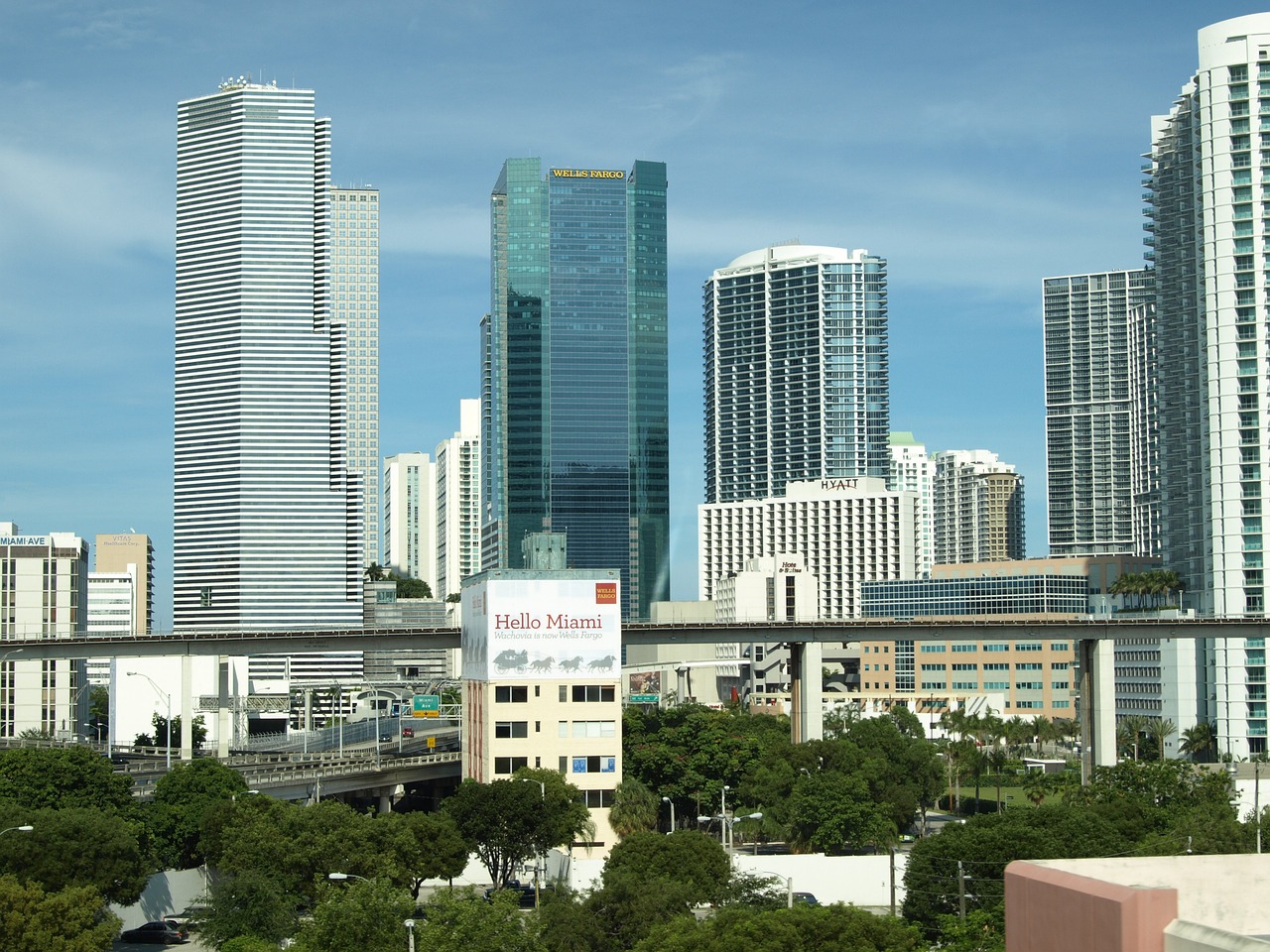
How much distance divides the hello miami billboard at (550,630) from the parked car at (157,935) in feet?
124

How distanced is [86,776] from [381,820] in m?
26.8

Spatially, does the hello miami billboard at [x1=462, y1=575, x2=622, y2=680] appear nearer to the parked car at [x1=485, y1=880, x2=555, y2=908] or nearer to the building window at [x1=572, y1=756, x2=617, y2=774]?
the building window at [x1=572, y1=756, x2=617, y2=774]

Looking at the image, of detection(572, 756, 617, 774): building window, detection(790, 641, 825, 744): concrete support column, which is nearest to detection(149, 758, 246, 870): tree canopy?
detection(572, 756, 617, 774): building window

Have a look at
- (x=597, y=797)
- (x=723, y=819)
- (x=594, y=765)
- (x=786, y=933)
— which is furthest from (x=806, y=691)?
(x=786, y=933)

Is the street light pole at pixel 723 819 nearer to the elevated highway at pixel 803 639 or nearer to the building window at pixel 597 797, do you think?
the building window at pixel 597 797

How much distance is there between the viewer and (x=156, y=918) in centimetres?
10856

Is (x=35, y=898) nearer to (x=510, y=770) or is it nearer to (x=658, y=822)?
(x=510, y=770)

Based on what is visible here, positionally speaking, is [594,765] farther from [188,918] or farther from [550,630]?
[188,918]

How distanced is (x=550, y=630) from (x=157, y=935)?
142ft

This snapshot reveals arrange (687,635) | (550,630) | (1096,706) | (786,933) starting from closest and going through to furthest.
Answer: (786,933) → (550,630) → (1096,706) → (687,635)

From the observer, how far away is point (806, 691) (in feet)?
557

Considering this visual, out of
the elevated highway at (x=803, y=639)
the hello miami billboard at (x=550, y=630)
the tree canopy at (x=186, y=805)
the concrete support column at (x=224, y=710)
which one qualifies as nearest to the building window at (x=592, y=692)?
the hello miami billboard at (x=550, y=630)

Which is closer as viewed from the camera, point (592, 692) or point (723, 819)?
point (723, 819)

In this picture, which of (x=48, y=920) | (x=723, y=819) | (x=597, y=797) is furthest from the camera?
(x=597, y=797)
